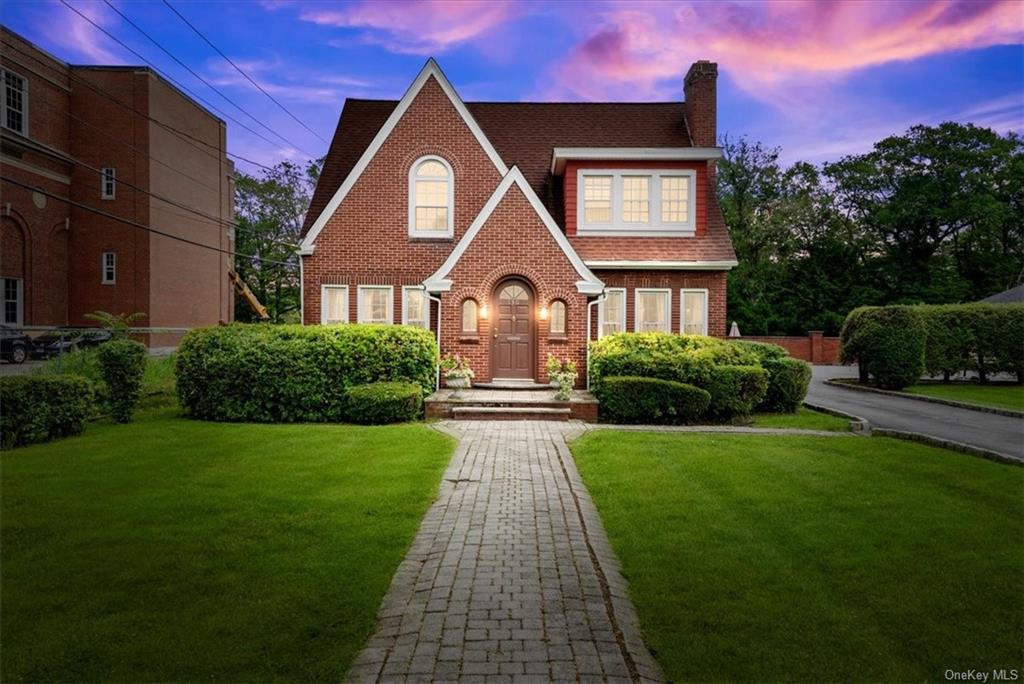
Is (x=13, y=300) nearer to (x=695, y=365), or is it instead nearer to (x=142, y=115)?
(x=142, y=115)

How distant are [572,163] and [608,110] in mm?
4938

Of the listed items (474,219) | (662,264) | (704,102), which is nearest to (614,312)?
(662,264)

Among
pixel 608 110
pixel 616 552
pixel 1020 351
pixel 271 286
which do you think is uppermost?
pixel 608 110

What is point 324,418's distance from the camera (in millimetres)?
12875

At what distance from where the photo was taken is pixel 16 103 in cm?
2828

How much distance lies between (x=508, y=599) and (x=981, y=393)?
22.1m

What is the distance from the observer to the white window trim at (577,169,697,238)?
18.7m

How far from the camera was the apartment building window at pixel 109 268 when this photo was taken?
3191cm

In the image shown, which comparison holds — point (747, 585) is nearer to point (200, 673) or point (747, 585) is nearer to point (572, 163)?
point (200, 673)

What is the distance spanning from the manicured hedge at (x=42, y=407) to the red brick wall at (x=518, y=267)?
7975mm

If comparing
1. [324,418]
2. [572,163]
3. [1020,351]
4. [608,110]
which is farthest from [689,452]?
[1020,351]

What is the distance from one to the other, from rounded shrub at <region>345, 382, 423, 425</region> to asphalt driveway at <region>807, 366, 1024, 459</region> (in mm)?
10311

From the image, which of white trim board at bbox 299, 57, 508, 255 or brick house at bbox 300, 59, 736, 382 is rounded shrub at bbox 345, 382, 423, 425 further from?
white trim board at bbox 299, 57, 508, 255
